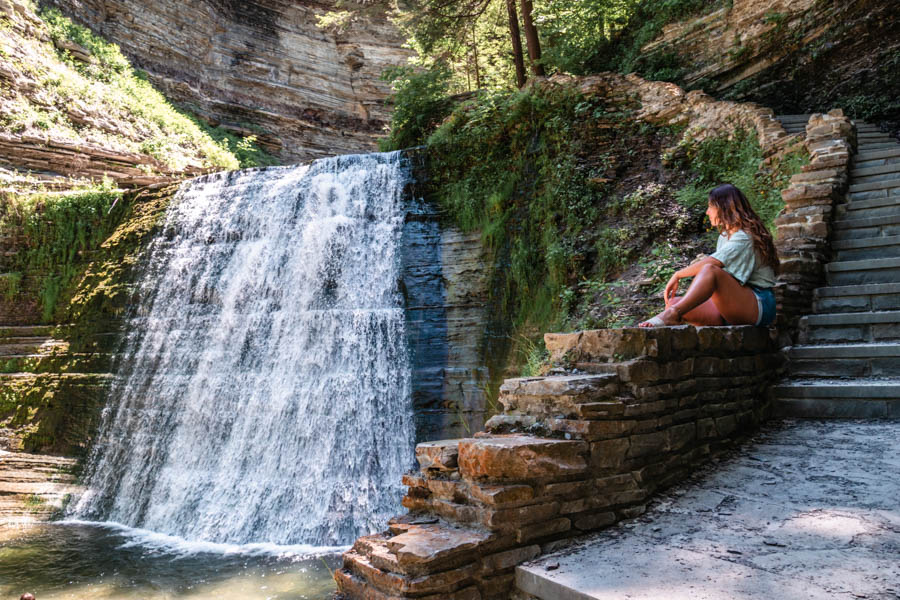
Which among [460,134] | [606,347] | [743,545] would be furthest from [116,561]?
[460,134]

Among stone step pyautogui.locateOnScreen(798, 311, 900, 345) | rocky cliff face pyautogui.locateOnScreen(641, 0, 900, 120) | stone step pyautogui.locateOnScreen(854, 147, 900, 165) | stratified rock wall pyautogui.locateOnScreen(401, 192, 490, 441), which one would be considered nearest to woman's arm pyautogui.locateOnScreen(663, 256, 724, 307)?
stone step pyautogui.locateOnScreen(798, 311, 900, 345)

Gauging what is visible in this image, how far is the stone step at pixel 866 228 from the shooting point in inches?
213

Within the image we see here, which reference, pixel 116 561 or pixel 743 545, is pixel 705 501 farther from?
pixel 116 561

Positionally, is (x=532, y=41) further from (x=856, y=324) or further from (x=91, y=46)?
(x=91, y=46)

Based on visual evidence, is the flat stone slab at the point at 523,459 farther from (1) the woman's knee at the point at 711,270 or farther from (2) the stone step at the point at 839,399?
(2) the stone step at the point at 839,399

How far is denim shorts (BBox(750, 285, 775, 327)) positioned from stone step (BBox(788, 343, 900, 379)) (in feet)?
2.14

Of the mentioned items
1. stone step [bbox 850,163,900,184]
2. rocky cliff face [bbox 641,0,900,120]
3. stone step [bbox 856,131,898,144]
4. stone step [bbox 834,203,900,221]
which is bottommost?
stone step [bbox 834,203,900,221]

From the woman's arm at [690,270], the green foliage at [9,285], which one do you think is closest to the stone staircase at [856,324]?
the woman's arm at [690,270]

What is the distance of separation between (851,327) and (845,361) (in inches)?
18.6

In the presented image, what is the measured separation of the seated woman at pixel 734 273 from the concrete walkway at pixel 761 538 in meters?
0.93

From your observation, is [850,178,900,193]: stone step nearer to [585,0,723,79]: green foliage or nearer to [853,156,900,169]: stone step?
[853,156,900,169]: stone step

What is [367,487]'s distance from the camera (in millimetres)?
6832

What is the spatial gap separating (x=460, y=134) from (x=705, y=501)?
25.9ft

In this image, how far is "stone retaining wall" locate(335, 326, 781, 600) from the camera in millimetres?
2438
